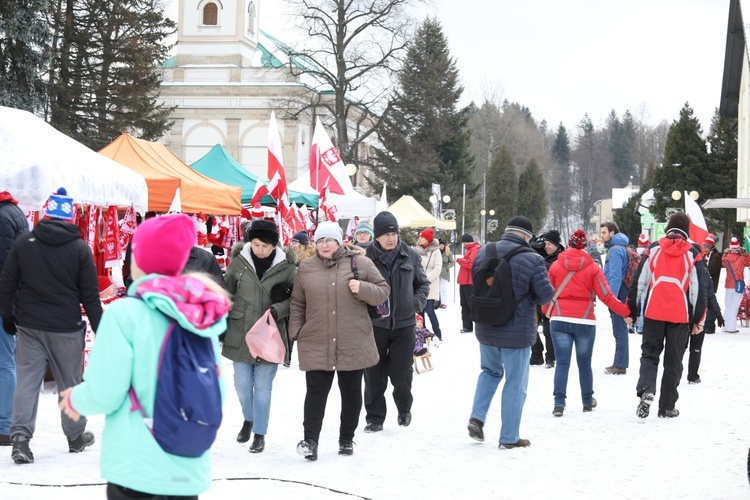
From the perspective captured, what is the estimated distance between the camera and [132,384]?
3434 millimetres

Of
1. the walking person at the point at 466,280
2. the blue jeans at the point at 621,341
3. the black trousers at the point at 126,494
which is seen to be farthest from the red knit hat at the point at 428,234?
the black trousers at the point at 126,494

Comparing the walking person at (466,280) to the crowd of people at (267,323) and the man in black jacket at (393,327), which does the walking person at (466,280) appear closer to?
the crowd of people at (267,323)

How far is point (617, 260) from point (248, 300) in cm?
752

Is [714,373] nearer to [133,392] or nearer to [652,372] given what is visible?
[652,372]

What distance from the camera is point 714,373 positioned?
41.5ft

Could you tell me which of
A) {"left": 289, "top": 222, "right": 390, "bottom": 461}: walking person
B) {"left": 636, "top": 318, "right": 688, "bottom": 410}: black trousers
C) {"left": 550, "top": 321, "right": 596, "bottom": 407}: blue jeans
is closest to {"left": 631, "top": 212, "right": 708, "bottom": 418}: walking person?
{"left": 636, "top": 318, "right": 688, "bottom": 410}: black trousers

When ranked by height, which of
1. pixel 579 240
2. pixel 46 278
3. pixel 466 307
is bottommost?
pixel 466 307

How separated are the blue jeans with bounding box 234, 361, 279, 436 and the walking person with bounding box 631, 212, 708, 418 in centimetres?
376

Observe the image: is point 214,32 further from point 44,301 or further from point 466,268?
point 44,301

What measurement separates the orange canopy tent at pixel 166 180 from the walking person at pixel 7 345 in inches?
223

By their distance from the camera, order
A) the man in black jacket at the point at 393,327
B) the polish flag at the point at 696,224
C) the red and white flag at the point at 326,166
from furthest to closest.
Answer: the red and white flag at the point at 326,166 < the polish flag at the point at 696,224 < the man in black jacket at the point at 393,327

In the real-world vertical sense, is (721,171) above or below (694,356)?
above

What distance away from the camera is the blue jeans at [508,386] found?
762cm

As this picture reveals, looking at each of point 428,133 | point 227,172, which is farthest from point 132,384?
point 428,133
